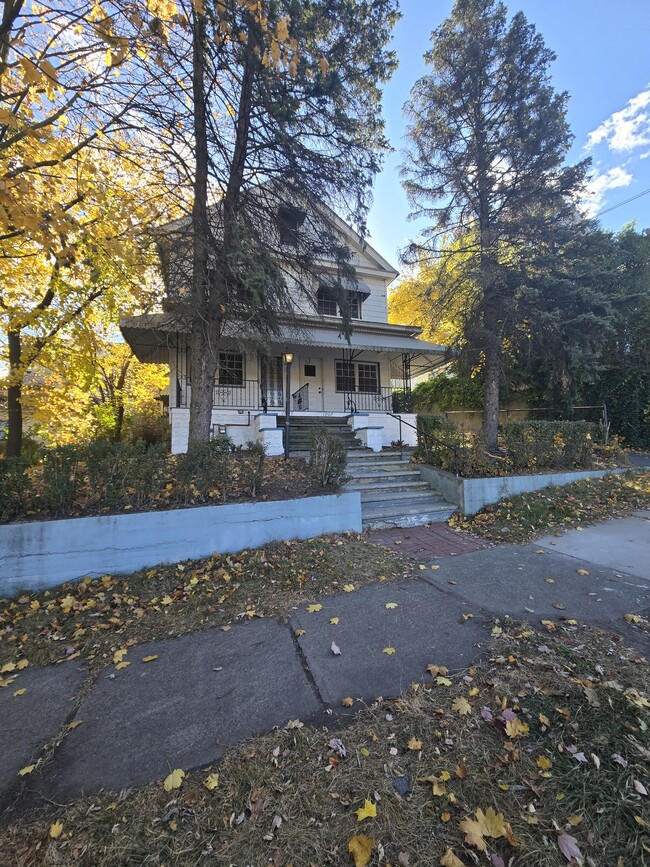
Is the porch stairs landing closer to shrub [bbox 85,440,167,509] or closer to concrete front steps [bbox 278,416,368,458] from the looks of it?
concrete front steps [bbox 278,416,368,458]

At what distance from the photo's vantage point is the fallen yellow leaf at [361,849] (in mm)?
1501

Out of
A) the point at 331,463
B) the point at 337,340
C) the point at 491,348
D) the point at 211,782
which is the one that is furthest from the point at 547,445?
the point at 211,782

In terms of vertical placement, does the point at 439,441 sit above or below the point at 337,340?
below

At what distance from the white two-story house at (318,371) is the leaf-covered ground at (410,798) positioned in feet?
24.3

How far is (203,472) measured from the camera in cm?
521

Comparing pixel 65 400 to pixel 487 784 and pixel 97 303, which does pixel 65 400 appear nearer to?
pixel 97 303

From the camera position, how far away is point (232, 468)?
560 cm

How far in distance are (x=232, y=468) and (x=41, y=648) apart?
296 cm

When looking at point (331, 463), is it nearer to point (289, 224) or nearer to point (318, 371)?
point (289, 224)

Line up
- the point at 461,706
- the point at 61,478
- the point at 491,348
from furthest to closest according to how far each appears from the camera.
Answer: the point at 491,348 < the point at 61,478 < the point at 461,706

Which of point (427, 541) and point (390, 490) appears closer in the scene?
point (427, 541)

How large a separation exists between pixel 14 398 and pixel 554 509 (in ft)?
44.2

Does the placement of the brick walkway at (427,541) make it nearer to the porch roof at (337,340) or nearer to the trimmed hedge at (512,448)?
the trimmed hedge at (512,448)

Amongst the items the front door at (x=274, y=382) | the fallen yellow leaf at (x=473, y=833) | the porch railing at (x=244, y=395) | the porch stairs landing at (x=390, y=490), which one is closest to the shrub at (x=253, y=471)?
the porch stairs landing at (x=390, y=490)
